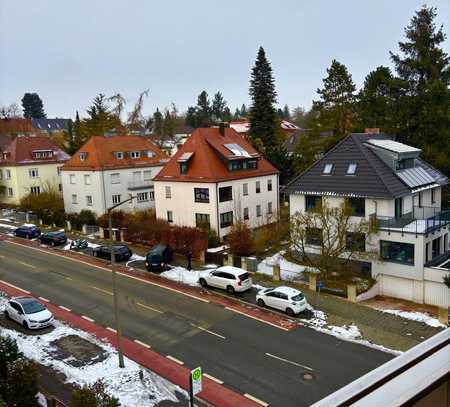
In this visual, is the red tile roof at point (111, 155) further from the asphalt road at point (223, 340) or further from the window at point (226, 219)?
the asphalt road at point (223, 340)

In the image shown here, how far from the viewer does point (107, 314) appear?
23.8m

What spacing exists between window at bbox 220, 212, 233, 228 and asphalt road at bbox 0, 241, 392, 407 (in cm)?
1125

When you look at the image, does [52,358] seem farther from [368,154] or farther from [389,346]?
[368,154]

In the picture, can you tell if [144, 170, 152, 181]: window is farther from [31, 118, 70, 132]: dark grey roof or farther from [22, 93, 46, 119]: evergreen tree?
[22, 93, 46, 119]: evergreen tree

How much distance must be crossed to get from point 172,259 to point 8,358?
18.6 meters

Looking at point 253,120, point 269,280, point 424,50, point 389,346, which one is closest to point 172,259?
point 269,280

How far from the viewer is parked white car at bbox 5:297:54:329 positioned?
21344mm

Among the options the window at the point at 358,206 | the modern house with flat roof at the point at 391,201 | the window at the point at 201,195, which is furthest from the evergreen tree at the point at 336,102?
the window at the point at 358,206

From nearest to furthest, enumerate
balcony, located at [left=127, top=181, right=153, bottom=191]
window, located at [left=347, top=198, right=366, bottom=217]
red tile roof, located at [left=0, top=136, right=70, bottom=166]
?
window, located at [left=347, top=198, right=366, bottom=217] < balcony, located at [left=127, top=181, right=153, bottom=191] < red tile roof, located at [left=0, top=136, right=70, bottom=166]

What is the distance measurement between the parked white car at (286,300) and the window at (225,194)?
50.1ft

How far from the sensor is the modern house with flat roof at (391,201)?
1001 inches

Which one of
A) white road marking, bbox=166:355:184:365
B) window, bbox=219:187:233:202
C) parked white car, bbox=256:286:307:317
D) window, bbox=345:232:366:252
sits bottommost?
white road marking, bbox=166:355:184:365

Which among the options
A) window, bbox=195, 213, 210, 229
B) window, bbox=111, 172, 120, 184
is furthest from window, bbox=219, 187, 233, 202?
window, bbox=111, 172, 120, 184

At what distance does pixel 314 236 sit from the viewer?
30.0 m
